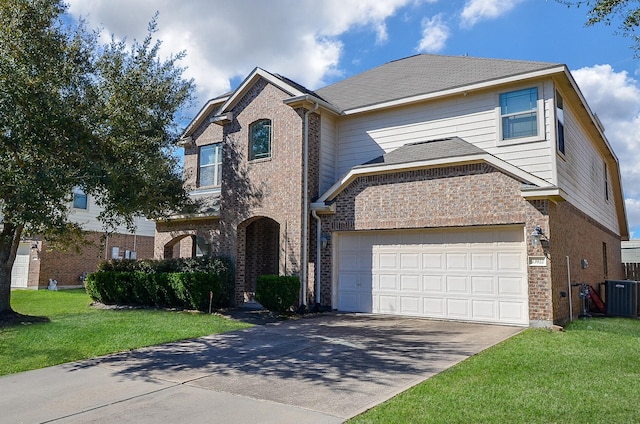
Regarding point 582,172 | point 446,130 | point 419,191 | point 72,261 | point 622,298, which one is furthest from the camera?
point 72,261

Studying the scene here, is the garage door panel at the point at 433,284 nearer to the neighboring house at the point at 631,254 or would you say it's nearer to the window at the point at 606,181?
the window at the point at 606,181

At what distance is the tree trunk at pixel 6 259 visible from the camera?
12.2 meters

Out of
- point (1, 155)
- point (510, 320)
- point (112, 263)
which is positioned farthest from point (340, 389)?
point (112, 263)

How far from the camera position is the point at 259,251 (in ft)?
55.3

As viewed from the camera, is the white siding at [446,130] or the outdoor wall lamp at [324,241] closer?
the white siding at [446,130]

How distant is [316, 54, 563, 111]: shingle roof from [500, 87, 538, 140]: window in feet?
1.94

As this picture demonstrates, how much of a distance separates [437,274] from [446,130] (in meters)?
4.19

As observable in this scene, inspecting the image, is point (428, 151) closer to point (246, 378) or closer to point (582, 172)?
point (582, 172)

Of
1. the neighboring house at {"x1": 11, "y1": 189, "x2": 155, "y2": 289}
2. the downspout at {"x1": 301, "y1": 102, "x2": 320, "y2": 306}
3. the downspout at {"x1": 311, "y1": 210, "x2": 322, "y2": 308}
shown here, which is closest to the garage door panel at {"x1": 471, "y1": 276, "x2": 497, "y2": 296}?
the downspout at {"x1": 311, "y1": 210, "x2": 322, "y2": 308}

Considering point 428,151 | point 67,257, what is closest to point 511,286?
point 428,151

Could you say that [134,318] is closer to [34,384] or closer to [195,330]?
[195,330]

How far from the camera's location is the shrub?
1313 cm

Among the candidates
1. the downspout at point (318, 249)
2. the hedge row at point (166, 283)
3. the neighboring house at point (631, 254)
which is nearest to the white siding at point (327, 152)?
the downspout at point (318, 249)

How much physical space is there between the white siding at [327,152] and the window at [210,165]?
15.8 ft
